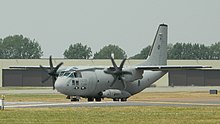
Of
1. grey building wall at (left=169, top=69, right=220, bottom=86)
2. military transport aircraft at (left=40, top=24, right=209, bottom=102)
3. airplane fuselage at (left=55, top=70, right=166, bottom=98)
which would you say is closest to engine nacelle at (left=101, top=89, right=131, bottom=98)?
military transport aircraft at (left=40, top=24, right=209, bottom=102)

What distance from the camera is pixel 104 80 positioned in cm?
6719

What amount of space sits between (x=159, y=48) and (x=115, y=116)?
1421 inches

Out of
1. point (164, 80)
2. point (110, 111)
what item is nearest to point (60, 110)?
point (110, 111)

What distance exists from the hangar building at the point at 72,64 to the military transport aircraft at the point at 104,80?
51472 millimetres

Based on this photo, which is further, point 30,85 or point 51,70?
point 30,85

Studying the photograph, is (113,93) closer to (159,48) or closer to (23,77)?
(159,48)

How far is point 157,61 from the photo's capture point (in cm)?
7562

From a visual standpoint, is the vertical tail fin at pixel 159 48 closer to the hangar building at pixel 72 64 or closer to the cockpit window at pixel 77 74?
the cockpit window at pixel 77 74

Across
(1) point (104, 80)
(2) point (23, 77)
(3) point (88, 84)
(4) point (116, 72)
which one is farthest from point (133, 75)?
(2) point (23, 77)

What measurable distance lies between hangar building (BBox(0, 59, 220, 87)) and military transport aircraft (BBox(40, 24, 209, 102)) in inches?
2026

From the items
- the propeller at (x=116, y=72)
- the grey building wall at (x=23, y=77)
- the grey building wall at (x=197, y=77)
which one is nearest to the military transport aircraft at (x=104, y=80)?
the propeller at (x=116, y=72)

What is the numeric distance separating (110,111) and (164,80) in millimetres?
96774

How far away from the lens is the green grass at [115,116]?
124ft

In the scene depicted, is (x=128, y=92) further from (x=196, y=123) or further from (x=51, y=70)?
(x=196, y=123)
